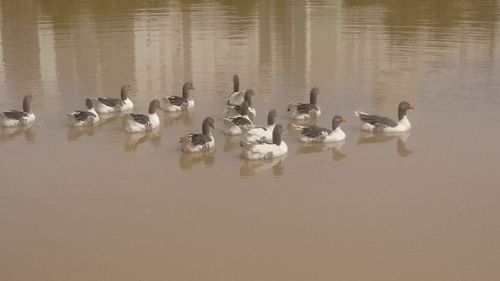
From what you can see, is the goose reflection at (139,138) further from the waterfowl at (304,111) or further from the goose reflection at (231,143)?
the waterfowl at (304,111)

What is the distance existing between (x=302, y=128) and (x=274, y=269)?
584cm

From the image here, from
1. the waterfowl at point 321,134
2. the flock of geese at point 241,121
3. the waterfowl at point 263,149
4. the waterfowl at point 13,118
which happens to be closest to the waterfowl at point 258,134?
the flock of geese at point 241,121

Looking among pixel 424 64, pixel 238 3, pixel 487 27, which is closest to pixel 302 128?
pixel 424 64

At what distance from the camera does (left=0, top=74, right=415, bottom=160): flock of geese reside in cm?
1398

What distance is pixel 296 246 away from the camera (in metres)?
10.3

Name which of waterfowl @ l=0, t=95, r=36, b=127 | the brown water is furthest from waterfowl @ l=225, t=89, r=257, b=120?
waterfowl @ l=0, t=95, r=36, b=127

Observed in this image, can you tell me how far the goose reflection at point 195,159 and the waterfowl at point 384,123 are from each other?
3250 millimetres

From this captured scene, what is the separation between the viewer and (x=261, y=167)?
13484 mm

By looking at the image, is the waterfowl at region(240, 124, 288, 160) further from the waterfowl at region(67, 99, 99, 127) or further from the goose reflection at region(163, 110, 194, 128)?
the waterfowl at region(67, 99, 99, 127)

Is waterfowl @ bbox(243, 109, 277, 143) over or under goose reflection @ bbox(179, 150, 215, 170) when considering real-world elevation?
over

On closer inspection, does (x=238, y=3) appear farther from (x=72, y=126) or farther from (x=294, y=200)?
(x=294, y=200)

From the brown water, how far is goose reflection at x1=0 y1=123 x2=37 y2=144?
0.20 feet

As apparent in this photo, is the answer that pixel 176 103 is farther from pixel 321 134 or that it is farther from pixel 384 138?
pixel 384 138

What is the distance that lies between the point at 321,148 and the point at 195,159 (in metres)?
2.44
